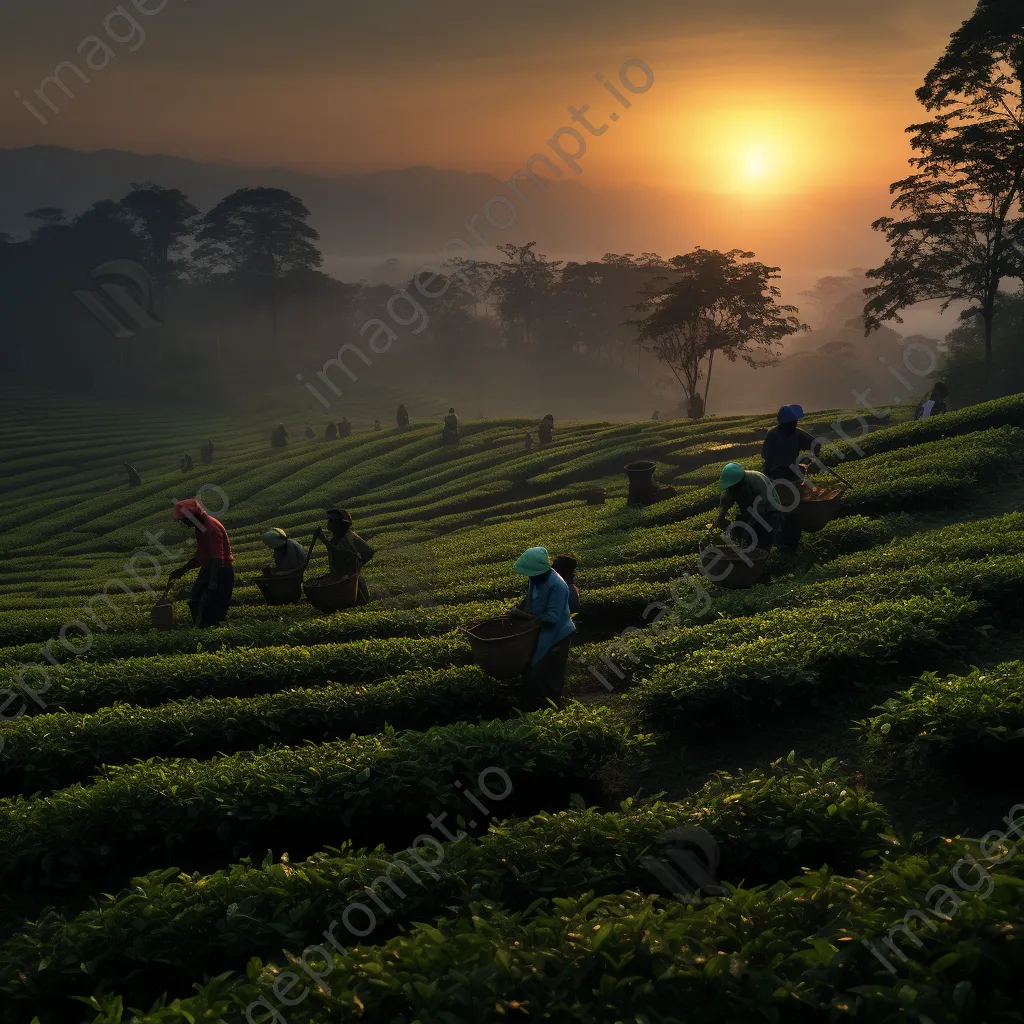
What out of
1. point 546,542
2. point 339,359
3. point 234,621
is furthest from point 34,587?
point 339,359

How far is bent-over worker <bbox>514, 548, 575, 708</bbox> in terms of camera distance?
10156 mm

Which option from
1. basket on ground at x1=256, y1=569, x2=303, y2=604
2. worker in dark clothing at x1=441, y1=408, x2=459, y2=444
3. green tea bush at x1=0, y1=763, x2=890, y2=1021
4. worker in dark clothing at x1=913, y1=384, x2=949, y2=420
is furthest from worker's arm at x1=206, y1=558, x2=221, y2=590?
worker in dark clothing at x1=441, y1=408, x2=459, y2=444

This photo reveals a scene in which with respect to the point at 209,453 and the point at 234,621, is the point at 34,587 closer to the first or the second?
the point at 234,621

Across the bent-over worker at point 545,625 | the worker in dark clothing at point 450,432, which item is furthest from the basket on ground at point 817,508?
the worker in dark clothing at point 450,432

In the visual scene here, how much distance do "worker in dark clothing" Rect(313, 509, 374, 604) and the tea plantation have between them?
94 centimetres

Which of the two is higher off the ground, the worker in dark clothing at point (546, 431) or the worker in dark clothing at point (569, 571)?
the worker in dark clothing at point (546, 431)

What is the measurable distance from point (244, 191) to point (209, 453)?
246 feet

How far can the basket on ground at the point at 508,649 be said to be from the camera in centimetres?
1007

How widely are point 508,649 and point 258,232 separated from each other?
116m

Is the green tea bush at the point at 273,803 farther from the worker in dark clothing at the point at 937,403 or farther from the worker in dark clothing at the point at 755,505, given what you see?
the worker in dark clothing at the point at 937,403

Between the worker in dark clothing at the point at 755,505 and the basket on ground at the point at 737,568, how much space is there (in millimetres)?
199

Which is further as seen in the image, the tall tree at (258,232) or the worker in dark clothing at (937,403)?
the tall tree at (258,232)

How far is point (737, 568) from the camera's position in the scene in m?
13.9

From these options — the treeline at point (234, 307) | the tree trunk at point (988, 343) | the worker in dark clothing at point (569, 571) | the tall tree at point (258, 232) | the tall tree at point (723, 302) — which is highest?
the tall tree at point (258, 232)
